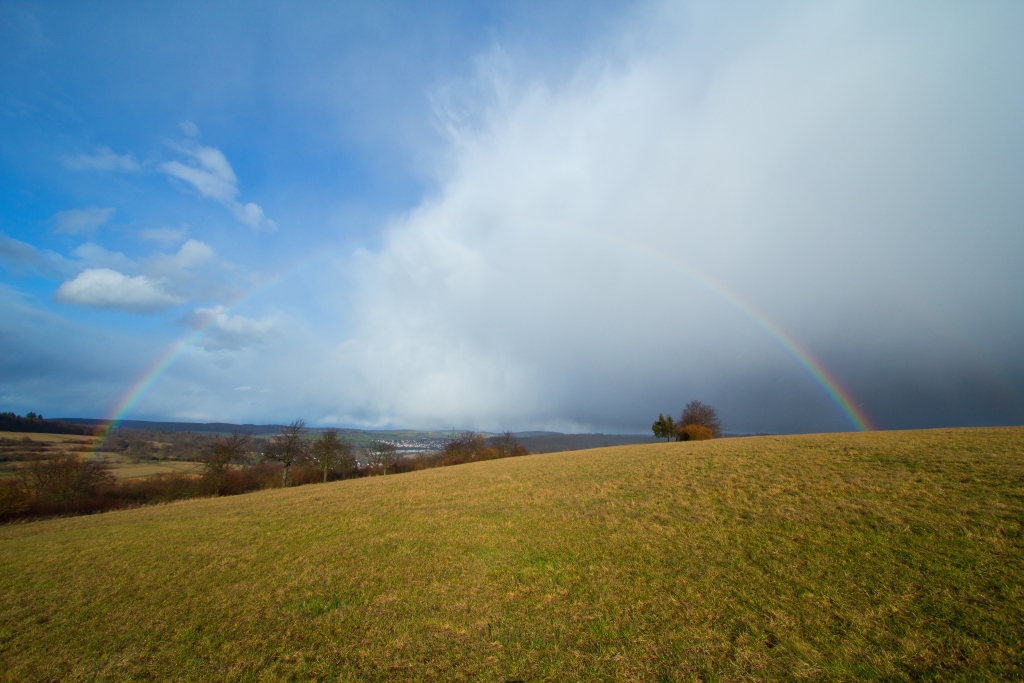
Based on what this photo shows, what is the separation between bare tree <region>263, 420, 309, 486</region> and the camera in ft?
184

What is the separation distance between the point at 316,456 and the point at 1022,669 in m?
72.2

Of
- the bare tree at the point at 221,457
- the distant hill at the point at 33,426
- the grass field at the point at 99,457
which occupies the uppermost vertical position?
the distant hill at the point at 33,426

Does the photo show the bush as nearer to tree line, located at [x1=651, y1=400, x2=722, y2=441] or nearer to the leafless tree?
tree line, located at [x1=651, y1=400, x2=722, y2=441]

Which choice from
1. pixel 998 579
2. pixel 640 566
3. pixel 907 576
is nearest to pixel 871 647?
pixel 907 576

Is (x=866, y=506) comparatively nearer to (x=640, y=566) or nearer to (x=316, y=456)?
(x=640, y=566)

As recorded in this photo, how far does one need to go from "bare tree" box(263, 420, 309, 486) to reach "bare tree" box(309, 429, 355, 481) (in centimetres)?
398

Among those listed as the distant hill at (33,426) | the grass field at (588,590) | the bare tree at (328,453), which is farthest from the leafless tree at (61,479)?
the distant hill at (33,426)

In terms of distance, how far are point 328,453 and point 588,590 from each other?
2568 inches

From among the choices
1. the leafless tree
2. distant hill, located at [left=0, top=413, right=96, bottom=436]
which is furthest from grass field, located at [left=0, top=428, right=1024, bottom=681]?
distant hill, located at [left=0, top=413, right=96, bottom=436]

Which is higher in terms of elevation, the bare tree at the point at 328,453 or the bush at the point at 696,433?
the bush at the point at 696,433

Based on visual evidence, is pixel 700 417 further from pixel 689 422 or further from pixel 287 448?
pixel 287 448

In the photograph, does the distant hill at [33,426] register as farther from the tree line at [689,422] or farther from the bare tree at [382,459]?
the tree line at [689,422]

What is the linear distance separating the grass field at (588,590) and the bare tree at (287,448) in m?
37.9

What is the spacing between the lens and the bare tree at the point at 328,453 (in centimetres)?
6448
